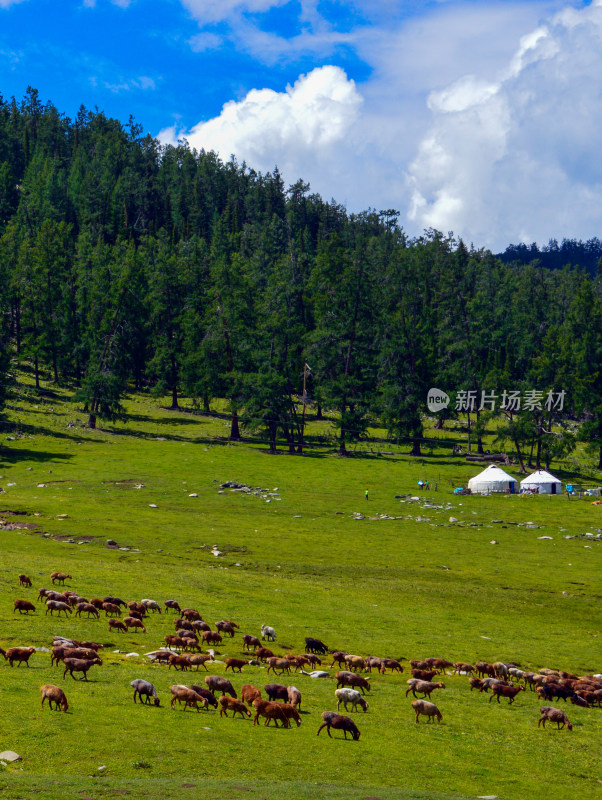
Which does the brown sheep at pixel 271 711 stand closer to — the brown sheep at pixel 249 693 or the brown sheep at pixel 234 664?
the brown sheep at pixel 249 693

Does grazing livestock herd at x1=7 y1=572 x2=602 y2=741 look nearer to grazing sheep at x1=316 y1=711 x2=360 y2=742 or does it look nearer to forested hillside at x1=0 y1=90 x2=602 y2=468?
grazing sheep at x1=316 y1=711 x2=360 y2=742

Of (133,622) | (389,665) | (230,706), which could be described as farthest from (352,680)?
(133,622)

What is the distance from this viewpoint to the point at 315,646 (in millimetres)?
30172

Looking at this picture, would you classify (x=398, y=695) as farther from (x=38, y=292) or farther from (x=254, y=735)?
(x=38, y=292)

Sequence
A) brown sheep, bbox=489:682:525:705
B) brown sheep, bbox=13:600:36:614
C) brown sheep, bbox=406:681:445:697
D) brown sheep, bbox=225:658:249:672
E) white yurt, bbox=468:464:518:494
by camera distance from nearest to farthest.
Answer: brown sheep, bbox=406:681:445:697
brown sheep, bbox=225:658:249:672
brown sheep, bbox=489:682:525:705
brown sheep, bbox=13:600:36:614
white yurt, bbox=468:464:518:494

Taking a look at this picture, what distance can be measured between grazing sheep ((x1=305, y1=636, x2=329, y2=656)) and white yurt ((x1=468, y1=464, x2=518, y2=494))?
58789 millimetres

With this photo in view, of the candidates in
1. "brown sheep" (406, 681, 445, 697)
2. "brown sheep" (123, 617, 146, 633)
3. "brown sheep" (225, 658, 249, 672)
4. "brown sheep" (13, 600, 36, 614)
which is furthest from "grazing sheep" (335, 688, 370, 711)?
"brown sheep" (13, 600, 36, 614)

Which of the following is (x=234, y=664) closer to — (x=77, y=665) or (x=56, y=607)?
(x=77, y=665)

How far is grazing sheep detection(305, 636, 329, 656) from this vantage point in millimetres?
30156

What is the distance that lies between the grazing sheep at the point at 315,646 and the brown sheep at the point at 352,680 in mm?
4831

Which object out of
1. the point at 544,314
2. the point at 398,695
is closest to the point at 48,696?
the point at 398,695

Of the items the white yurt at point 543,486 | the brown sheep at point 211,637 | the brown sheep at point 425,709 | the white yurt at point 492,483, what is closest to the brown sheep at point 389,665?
the brown sheep at point 425,709

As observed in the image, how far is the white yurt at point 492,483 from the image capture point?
3410 inches

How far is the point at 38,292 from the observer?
118m
